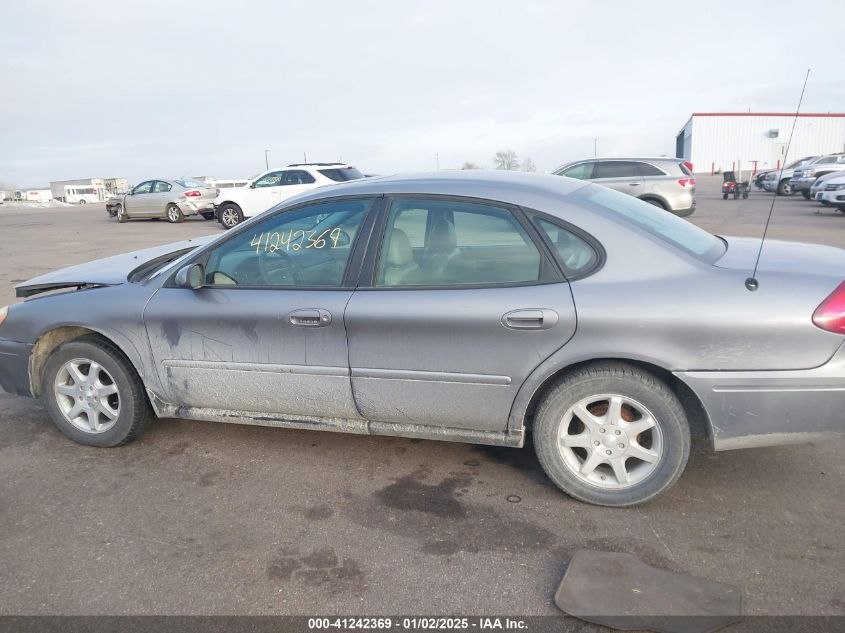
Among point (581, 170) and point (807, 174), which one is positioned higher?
point (581, 170)

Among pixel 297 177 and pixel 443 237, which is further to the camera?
pixel 297 177

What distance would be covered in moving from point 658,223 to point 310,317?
1884 mm

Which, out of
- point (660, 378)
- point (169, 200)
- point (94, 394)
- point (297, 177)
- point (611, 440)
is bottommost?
point (611, 440)

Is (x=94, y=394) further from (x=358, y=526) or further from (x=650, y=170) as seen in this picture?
(x=650, y=170)

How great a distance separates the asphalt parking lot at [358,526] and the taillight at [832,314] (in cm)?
92

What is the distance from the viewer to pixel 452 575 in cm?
256

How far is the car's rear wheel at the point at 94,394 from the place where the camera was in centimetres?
368

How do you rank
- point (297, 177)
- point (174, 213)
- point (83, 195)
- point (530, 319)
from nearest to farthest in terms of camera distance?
point (530, 319), point (297, 177), point (174, 213), point (83, 195)

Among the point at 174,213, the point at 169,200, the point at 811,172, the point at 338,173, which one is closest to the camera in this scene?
the point at 338,173

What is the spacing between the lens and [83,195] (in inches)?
2672

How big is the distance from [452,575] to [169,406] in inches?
79.8

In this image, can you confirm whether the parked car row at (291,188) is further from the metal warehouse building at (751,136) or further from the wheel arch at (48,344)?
the metal warehouse building at (751,136)

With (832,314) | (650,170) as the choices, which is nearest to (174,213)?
(650,170)

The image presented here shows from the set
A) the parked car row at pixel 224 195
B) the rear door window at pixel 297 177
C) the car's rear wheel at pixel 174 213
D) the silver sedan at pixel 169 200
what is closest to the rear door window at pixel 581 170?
the parked car row at pixel 224 195
